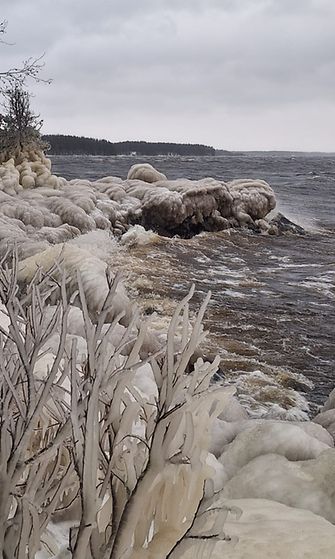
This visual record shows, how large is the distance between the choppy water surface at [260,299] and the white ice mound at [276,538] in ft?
12.0

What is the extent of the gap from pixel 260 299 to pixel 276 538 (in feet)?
28.0

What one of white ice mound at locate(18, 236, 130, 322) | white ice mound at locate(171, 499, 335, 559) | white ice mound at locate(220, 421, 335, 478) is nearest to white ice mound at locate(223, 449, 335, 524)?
white ice mound at locate(220, 421, 335, 478)

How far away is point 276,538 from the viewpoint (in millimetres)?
2119

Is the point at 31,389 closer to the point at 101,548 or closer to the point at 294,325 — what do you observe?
the point at 101,548

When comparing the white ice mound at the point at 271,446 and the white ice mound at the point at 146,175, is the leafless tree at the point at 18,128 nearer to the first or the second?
the white ice mound at the point at 146,175

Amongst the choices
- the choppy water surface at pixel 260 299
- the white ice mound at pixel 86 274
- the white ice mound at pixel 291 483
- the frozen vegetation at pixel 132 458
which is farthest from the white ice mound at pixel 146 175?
the white ice mound at pixel 291 483

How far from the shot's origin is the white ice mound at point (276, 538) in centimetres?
204

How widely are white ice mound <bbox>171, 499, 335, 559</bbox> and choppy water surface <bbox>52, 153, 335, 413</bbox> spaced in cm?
366

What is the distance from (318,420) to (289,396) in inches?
71.7

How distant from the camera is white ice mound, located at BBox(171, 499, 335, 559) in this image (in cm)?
204

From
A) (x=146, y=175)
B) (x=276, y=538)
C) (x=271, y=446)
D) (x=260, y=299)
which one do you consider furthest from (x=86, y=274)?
(x=146, y=175)

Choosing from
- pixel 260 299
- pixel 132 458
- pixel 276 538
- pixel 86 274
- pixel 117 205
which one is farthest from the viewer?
pixel 117 205

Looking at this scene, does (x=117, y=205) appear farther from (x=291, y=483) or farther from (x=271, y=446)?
(x=291, y=483)

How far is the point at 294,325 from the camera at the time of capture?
358 inches
